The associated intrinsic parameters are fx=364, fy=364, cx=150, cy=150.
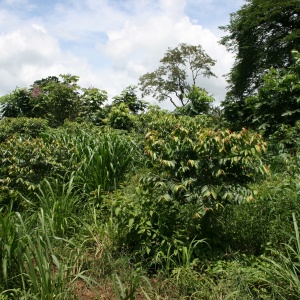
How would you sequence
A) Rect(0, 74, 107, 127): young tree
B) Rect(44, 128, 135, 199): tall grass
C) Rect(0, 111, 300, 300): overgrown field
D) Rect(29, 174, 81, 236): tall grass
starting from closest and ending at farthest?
Rect(0, 111, 300, 300): overgrown field → Rect(29, 174, 81, 236): tall grass → Rect(44, 128, 135, 199): tall grass → Rect(0, 74, 107, 127): young tree

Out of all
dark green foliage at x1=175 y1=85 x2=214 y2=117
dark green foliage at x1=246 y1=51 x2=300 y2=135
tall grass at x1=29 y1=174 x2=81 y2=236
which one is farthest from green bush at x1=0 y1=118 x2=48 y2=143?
dark green foliage at x1=246 y1=51 x2=300 y2=135

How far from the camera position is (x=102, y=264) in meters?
3.49

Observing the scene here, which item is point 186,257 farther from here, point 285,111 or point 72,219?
point 285,111

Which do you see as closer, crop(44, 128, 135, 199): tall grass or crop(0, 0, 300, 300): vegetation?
crop(0, 0, 300, 300): vegetation

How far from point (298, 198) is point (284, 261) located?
92 cm

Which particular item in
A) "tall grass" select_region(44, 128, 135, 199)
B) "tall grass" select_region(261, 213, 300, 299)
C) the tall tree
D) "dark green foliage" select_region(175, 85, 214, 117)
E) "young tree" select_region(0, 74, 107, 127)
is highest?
the tall tree

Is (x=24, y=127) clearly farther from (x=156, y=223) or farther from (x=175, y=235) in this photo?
(x=175, y=235)

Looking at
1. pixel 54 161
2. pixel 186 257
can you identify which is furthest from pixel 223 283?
pixel 54 161

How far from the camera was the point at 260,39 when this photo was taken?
57.8 feet

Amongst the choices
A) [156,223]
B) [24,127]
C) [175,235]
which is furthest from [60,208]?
[24,127]

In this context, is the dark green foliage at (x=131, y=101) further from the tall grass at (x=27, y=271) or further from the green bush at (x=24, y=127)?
the tall grass at (x=27, y=271)

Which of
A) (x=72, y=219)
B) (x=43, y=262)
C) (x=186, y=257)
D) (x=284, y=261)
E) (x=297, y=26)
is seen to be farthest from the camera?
(x=297, y=26)

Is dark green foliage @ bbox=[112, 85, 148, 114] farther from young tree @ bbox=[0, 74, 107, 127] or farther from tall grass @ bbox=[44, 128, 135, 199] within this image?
tall grass @ bbox=[44, 128, 135, 199]

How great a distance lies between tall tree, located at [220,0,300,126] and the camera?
1612cm
